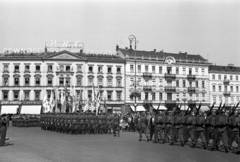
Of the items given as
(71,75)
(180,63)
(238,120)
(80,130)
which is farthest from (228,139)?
(180,63)

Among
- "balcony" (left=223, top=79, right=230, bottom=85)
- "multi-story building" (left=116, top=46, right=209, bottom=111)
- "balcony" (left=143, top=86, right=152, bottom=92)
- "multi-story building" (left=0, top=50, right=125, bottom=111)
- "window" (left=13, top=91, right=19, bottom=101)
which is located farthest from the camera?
"balcony" (left=223, top=79, right=230, bottom=85)

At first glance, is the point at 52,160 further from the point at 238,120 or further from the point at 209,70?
the point at 209,70

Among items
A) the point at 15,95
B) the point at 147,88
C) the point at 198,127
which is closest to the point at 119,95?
the point at 147,88

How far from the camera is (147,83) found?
247 feet

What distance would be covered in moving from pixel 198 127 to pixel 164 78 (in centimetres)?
5865

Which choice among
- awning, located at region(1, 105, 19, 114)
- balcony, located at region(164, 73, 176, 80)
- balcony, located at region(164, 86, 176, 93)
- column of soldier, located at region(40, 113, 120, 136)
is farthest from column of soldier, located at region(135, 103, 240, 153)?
balcony, located at region(164, 73, 176, 80)

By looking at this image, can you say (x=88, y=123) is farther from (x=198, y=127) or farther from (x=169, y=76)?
(x=169, y=76)

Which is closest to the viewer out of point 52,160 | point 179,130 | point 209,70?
point 52,160

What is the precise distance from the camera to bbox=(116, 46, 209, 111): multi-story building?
7469cm

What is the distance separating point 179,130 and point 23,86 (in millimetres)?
54645

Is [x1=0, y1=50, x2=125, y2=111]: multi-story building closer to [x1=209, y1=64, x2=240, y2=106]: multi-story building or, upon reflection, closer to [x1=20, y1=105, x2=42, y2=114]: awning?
[x1=20, y1=105, x2=42, y2=114]: awning

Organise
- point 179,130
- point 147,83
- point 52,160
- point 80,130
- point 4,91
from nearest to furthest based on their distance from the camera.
A: 1. point 52,160
2. point 179,130
3. point 80,130
4. point 4,91
5. point 147,83

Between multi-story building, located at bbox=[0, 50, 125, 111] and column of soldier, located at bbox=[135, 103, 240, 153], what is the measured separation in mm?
48030

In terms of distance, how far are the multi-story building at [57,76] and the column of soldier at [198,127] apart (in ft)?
158
